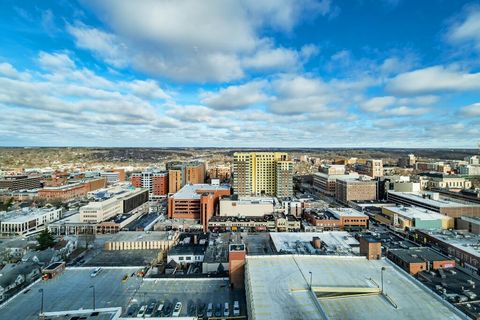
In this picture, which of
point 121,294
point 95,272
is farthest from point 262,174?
point 121,294

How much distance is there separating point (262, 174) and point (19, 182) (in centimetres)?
6484

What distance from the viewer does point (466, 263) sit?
33.6 m

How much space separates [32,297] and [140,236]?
17.6 metres

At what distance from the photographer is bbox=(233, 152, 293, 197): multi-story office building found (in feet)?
228

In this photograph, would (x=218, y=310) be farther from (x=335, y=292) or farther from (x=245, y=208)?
(x=245, y=208)

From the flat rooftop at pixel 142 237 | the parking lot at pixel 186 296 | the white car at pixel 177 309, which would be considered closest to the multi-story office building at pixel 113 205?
the flat rooftop at pixel 142 237

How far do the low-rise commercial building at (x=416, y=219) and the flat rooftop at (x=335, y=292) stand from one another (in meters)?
29.7

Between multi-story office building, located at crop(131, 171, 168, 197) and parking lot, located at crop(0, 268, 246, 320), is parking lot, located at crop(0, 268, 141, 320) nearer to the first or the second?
parking lot, located at crop(0, 268, 246, 320)

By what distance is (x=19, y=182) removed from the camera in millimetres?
80750

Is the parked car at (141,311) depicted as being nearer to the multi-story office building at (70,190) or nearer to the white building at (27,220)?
the white building at (27,220)

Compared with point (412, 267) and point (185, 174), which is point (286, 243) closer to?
point (412, 267)

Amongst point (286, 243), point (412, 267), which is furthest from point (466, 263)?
point (286, 243)

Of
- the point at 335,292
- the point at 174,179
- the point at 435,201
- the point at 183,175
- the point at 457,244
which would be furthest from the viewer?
the point at 183,175

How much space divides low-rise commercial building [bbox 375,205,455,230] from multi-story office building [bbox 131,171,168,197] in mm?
55527
